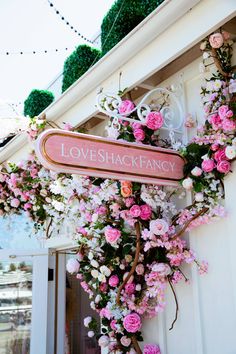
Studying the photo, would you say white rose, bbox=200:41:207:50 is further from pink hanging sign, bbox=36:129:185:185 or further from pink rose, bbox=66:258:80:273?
pink rose, bbox=66:258:80:273

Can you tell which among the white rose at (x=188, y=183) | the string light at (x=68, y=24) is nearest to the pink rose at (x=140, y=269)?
the white rose at (x=188, y=183)

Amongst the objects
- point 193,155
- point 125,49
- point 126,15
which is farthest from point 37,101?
point 193,155

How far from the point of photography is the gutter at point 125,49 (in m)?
2.29

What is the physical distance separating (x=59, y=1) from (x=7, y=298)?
3070 millimetres

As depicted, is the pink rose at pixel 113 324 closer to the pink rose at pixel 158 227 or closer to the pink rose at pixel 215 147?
the pink rose at pixel 158 227

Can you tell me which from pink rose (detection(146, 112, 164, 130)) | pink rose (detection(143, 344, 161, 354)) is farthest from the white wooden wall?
pink rose (detection(146, 112, 164, 130))

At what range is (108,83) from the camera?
9.73 ft

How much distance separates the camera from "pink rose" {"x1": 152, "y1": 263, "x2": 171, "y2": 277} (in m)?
2.41

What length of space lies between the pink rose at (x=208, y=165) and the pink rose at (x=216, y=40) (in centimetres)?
67

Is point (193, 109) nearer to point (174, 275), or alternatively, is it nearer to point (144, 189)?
point (144, 189)

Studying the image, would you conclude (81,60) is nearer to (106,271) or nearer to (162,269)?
(106,271)

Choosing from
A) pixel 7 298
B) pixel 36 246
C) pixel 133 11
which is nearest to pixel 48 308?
pixel 7 298

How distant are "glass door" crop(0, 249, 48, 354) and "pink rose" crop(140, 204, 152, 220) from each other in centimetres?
187

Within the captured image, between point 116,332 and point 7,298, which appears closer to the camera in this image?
point 116,332
